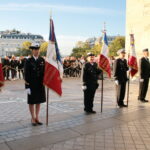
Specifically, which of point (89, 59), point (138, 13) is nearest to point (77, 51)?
point (138, 13)

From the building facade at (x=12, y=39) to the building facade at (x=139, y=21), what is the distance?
479 feet

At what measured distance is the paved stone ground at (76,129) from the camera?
478 centimetres

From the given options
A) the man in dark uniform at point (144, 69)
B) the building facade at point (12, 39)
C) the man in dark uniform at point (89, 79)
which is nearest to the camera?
the man in dark uniform at point (89, 79)

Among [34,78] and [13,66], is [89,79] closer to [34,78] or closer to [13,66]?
[34,78]

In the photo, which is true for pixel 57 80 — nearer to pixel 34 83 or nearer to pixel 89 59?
pixel 34 83

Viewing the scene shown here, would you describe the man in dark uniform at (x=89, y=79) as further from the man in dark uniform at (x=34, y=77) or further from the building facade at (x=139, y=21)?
the building facade at (x=139, y=21)

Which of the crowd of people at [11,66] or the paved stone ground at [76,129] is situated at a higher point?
the crowd of people at [11,66]

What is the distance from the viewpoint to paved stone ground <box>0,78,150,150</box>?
4.78m

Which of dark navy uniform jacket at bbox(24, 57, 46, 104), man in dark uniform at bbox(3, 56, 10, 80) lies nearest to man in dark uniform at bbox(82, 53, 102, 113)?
dark navy uniform jacket at bbox(24, 57, 46, 104)

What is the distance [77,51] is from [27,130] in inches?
3418

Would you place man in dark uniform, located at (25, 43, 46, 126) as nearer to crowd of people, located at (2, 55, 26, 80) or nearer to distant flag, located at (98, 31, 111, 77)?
distant flag, located at (98, 31, 111, 77)

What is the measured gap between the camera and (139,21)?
17453 mm

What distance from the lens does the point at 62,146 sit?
15.5ft

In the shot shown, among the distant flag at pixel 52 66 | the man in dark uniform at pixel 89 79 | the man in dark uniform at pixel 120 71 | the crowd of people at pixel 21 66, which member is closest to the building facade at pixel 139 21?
the crowd of people at pixel 21 66
